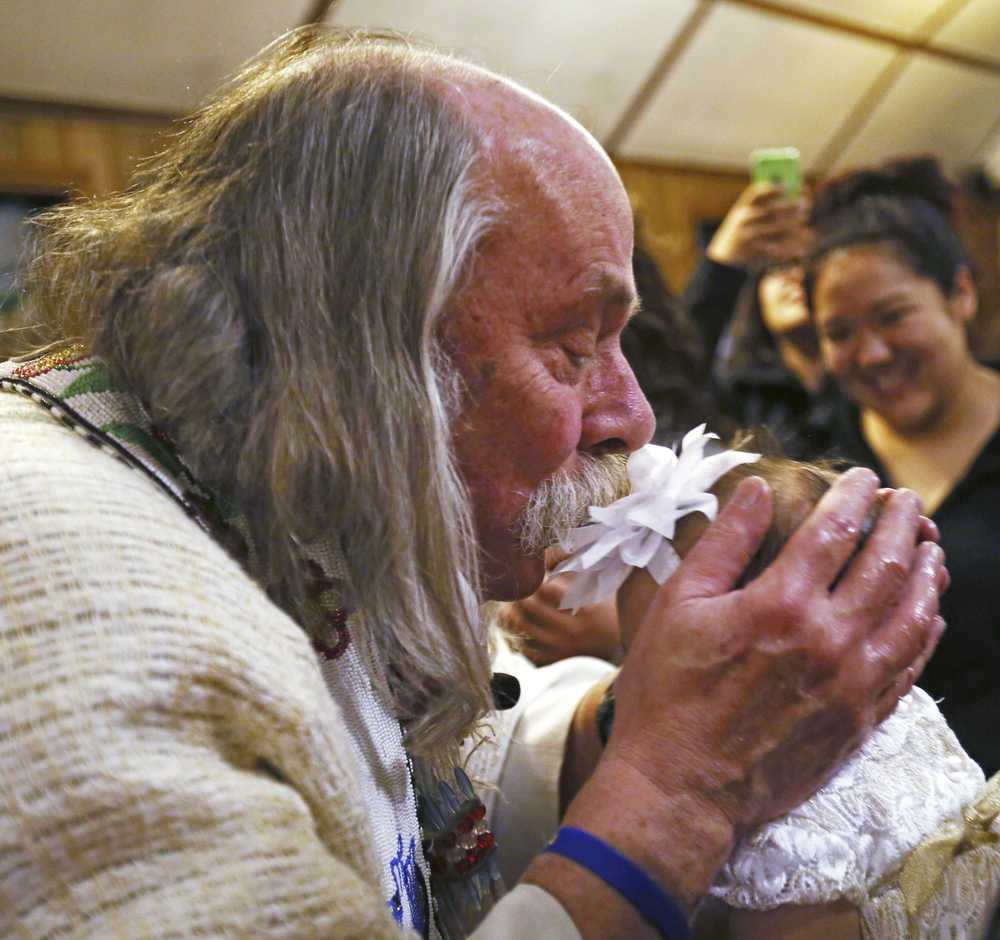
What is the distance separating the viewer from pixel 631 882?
91 cm

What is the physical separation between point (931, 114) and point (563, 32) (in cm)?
295

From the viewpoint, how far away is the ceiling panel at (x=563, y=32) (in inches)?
147

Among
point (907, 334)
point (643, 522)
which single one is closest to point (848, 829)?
point (643, 522)

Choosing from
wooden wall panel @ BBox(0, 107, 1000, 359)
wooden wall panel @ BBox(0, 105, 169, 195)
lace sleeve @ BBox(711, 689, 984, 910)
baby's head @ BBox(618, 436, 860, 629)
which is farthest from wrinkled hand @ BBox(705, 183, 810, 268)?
wooden wall panel @ BBox(0, 105, 169, 195)

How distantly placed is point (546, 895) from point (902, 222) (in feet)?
7.66

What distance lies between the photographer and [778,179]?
117 inches

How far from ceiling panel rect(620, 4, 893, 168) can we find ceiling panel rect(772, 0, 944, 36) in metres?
0.10

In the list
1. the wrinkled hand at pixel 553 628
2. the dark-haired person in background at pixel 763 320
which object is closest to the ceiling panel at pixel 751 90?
the dark-haired person in background at pixel 763 320

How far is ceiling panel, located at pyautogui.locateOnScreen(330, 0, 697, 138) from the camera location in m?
3.72

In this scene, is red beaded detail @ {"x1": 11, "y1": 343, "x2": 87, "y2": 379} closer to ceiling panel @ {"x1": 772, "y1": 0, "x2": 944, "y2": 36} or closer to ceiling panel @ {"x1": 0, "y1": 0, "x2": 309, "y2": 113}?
ceiling panel @ {"x1": 0, "y1": 0, "x2": 309, "y2": 113}

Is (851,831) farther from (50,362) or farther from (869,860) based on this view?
(50,362)

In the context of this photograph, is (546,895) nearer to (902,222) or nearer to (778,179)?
(902,222)

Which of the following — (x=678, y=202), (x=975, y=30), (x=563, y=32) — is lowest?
(x=678, y=202)

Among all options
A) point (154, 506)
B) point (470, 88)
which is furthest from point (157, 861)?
point (470, 88)
